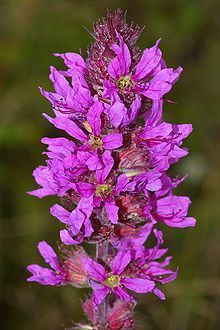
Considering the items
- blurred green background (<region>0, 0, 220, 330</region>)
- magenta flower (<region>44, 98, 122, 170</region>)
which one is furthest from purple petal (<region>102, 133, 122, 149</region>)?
blurred green background (<region>0, 0, 220, 330</region>)

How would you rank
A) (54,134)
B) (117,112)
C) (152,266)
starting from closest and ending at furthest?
1. (117,112)
2. (152,266)
3. (54,134)

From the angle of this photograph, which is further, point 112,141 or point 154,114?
point 154,114

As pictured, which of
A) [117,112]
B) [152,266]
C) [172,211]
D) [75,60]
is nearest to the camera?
[117,112]

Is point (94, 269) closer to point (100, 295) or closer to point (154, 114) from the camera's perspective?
point (100, 295)

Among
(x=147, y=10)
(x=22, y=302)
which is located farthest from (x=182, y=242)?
(x=147, y=10)

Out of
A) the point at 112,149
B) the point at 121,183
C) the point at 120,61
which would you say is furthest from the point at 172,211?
the point at 120,61

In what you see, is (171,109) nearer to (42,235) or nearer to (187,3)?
(187,3)

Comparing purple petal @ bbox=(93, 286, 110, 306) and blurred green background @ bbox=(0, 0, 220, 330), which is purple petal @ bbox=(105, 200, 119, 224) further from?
blurred green background @ bbox=(0, 0, 220, 330)
